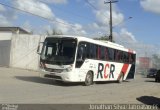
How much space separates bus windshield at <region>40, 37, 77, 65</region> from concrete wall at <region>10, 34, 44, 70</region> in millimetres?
16087

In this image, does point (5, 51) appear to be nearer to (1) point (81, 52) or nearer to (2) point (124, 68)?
(2) point (124, 68)

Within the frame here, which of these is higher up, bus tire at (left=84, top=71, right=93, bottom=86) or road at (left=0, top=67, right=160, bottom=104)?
bus tire at (left=84, top=71, right=93, bottom=86)

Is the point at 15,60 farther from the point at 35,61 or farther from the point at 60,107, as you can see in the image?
the point at 60,107

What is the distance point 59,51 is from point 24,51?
17854 millimetres

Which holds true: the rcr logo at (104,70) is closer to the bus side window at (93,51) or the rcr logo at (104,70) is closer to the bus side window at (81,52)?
the bus side window at (93,51)

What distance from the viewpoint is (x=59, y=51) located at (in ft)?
75.3

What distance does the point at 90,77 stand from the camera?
996 inches

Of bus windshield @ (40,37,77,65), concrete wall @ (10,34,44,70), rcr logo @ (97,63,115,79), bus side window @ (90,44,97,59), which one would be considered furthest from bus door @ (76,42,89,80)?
concrete wall @ (10,34,44,70)

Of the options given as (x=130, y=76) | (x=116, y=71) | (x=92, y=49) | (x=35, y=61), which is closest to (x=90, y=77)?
(x=92, y=49)

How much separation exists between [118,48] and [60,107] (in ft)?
58.2

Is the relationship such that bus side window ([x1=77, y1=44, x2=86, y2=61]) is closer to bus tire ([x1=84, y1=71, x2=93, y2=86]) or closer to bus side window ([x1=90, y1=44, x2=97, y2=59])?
bus side window ([x1=90, y1=44, x2=97, y2=59])

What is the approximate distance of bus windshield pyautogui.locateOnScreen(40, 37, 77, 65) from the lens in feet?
74.3

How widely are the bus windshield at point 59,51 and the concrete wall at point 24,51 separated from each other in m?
16.1

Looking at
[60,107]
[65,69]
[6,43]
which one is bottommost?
[60,107]
